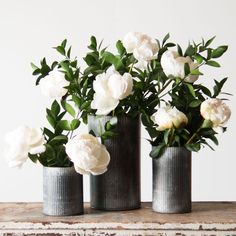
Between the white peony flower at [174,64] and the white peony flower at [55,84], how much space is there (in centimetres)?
24

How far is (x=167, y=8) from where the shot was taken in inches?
127

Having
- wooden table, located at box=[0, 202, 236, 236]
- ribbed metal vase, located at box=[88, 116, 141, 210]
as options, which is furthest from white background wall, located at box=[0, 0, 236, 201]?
wooden table, located at box=[0, 202, 236, 236]

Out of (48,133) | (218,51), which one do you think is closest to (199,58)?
→ (218,51)

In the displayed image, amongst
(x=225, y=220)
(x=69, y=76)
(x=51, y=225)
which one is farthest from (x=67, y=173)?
(x=225, y=220)

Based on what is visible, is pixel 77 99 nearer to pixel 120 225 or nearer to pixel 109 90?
pixel 109 90

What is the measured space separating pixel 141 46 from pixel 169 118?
0.62ft

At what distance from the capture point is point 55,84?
1.73 metres

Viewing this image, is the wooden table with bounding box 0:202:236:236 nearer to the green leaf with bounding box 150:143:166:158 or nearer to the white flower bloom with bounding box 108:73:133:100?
the green leaf with bounding box 150:143:166:158

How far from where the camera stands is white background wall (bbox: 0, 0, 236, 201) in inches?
126

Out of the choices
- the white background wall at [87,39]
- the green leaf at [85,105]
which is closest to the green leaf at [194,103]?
the green leaf at [85,105]

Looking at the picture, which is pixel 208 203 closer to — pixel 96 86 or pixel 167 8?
pixel 96 86

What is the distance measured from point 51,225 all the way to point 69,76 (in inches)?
14.4

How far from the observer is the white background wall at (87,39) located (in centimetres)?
321

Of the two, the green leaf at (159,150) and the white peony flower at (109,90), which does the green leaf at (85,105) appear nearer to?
the white peony flower at (109,90)
